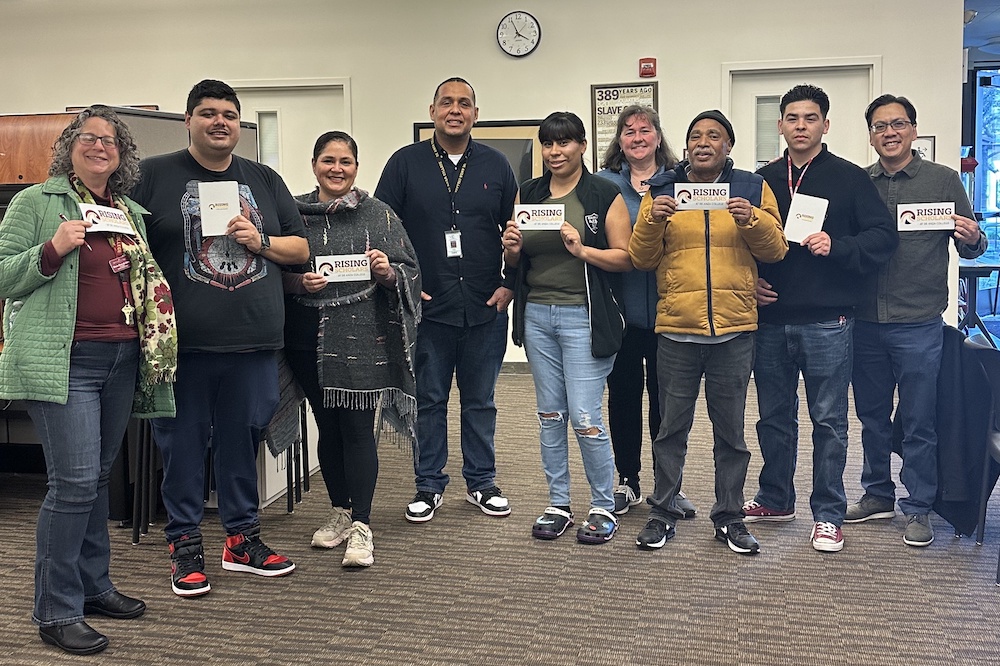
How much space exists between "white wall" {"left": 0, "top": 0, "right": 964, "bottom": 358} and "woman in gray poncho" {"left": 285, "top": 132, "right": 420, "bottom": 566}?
3.77 metres

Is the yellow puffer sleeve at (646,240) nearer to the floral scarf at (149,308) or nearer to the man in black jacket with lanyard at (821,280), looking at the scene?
the man in black jacket with lanyard at (821,280)

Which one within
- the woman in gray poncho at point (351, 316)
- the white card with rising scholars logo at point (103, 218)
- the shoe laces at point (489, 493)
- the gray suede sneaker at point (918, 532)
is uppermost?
the white card with rising scholars logo at point (103, 218)

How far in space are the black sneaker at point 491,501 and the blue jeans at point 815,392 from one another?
105 cm

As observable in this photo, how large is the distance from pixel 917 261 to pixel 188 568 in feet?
8.84

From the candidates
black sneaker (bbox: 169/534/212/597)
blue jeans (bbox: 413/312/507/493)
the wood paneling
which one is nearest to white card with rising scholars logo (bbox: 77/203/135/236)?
black sneaker (bbox: 169/534/212/597)

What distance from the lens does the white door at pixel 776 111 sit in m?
6.09

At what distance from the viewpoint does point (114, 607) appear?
2.51 m

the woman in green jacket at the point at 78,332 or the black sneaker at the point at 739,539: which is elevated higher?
the woman in green jacket at the point at 78,332

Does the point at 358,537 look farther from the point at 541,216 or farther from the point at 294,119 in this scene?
the point at 294,119

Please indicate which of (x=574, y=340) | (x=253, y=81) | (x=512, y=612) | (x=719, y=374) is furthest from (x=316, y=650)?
(x=253, y=81)

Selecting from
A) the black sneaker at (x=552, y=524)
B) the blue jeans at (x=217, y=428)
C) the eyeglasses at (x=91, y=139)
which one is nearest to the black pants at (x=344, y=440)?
the blue jeans at (x=217, y=428)

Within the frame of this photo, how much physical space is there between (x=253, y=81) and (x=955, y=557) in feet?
19.1

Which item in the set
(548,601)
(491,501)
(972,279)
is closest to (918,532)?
(548,601)

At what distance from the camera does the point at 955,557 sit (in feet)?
9.64
